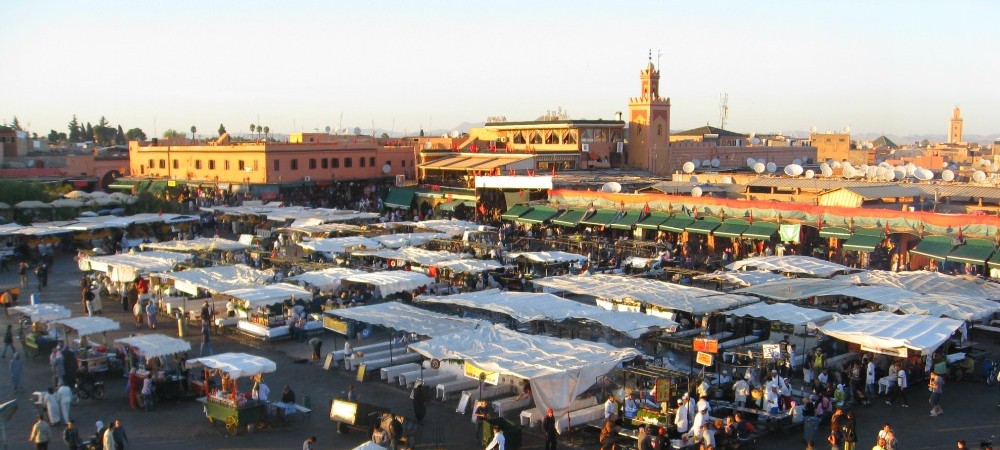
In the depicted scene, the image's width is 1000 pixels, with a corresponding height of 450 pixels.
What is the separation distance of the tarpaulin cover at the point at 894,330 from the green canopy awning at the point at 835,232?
40.0ft

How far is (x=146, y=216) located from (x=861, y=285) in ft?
88.7

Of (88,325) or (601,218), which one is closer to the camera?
(88,325)

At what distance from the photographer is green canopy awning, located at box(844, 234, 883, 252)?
28062 millimetres

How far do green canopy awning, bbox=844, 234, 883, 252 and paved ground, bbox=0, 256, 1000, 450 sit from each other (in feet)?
37.3

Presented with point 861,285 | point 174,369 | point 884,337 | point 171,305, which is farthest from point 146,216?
point 884,337

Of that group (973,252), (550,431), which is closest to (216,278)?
(550,431)

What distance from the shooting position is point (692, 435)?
13.2 m

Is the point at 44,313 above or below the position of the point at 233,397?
above

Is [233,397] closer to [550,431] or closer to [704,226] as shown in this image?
[550,431]

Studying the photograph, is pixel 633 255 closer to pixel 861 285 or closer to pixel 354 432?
pixel 861 285

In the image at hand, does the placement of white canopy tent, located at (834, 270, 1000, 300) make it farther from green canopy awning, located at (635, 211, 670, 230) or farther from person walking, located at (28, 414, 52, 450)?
person walking, located at (28, 414, 52, 450)

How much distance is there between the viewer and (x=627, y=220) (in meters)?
34.8

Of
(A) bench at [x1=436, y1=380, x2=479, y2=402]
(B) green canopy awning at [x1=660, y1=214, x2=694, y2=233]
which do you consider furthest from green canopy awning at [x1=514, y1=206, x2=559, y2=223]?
(A) bench at [x1=436, y1=380, x2=479, y2=402]

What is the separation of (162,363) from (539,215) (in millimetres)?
22057
